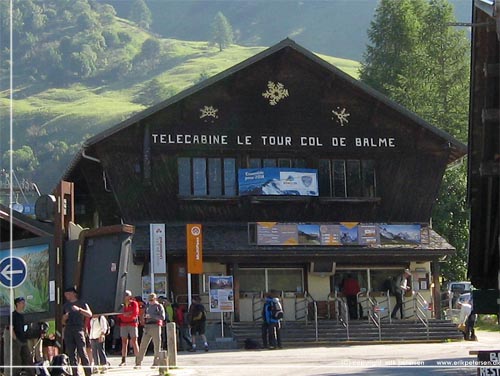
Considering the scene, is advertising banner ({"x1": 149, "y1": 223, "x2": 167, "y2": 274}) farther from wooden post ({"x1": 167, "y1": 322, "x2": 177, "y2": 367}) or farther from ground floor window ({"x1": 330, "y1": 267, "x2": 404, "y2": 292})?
wooden post ({"x1": 167, "y1": 322, "x2": 177, "y2": 367})

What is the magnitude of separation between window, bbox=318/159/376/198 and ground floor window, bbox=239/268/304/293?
8.93ft

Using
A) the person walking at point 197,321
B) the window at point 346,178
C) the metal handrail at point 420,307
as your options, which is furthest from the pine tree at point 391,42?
the person walking at point 197,321

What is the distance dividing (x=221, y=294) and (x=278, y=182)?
4.57 meters

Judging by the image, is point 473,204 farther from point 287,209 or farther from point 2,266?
point 287,209

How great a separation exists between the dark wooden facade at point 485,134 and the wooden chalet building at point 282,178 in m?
15.7

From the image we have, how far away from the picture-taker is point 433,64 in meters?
54.8

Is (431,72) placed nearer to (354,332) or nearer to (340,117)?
(340,117)

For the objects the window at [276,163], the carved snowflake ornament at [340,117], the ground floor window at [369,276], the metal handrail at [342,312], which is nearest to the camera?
the metal handrail at [342,312]

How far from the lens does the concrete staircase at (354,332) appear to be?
31844mm

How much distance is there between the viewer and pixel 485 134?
17.0m

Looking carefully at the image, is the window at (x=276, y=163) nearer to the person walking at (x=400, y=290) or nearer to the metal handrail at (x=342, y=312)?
the metal handrail at (x=342, y=312)

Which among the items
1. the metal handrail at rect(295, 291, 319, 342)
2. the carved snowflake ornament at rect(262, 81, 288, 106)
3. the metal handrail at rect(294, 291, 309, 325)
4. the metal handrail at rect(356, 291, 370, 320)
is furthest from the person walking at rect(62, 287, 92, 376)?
the carved snowflake ornament at rect(262, 81, 288, 106)

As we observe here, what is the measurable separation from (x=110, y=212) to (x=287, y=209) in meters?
6.01

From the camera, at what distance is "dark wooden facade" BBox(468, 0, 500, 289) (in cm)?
1628
